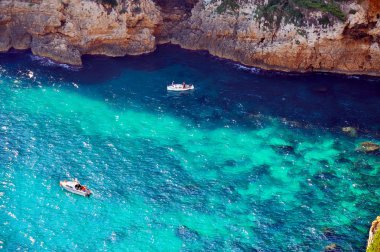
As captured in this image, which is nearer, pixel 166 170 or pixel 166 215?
pixel 166 215

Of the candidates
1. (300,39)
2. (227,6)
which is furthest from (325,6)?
(227,6)

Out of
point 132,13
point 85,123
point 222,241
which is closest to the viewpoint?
point 222,241

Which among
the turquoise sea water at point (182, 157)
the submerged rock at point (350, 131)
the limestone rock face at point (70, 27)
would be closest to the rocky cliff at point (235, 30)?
the limestone rock face at point (70, 27)

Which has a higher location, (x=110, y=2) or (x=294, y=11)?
(x=294, y=11)

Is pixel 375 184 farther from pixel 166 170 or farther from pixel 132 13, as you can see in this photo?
pixel 132 13

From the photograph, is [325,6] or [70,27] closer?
[325,6]

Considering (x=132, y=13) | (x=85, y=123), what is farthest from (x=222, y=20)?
(x=85, y=123)

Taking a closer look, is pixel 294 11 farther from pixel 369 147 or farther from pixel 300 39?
pixel 369 147
